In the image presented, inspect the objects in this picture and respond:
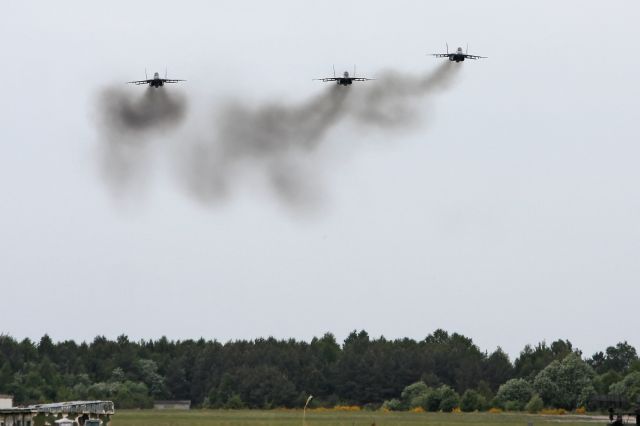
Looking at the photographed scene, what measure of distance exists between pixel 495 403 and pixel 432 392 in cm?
884

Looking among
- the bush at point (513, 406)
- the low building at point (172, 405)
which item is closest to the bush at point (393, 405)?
the bush at point (513, 406)

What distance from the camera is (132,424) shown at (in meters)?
112

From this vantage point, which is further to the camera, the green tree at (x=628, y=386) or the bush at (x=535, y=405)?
the bush at (x=535, y=405)

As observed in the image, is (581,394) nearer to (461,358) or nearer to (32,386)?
(461,358)

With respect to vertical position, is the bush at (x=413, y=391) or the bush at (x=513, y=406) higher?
the bush at (x=413, y=391)

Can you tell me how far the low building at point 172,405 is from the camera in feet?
601

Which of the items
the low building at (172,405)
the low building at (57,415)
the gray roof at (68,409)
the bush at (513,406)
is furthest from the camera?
the low building at (172,405)

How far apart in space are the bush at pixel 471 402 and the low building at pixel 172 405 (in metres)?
43.4

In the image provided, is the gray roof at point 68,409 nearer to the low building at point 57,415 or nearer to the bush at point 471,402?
the low building at point 57,415

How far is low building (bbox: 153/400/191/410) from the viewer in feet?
601

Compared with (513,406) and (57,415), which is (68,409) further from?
(513,406)

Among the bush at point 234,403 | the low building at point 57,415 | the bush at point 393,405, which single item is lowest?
the low building at point 57,415

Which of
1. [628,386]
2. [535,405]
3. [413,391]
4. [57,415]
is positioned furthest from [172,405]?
[57,415]

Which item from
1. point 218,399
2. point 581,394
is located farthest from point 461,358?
point 581,394
